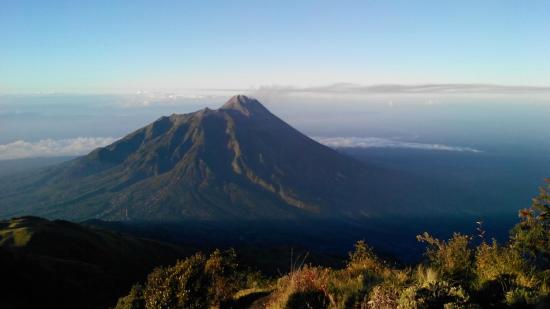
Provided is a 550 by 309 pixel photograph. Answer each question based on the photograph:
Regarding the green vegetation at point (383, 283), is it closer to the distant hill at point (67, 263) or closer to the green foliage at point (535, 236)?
the green foliage at point (535, 236)

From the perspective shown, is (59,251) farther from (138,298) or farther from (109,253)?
(138,298)

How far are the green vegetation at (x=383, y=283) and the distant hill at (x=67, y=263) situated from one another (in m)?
39.1

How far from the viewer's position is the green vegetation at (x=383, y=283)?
32.0 ft

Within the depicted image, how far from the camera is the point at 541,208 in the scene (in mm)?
23984

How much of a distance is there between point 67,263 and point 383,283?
237 ft

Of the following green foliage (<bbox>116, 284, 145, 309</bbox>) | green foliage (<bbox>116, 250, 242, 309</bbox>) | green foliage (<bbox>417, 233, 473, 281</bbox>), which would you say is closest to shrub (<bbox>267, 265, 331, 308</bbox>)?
green foliage (<bbox>417, 233, 473, 281</bbox>)

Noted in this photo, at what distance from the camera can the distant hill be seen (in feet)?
177

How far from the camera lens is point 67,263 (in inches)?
2773

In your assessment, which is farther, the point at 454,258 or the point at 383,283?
the point at 454,258

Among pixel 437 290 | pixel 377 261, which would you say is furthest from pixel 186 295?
pixel 437 290

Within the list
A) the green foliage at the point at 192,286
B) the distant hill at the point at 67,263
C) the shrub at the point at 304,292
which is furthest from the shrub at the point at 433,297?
the distant hill at the point at 67,263

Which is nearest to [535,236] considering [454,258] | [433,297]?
[454,258]

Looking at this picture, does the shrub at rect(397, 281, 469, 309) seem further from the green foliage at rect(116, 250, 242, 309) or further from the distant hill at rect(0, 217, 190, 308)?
the distant hill at rect(0, 217, 190, 308)

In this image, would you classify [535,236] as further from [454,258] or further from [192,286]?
[192,286]
